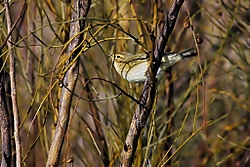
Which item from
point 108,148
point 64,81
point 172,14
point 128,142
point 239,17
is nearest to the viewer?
point 172,14

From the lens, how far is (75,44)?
2.09 meters

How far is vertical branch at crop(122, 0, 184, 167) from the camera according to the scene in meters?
1.72

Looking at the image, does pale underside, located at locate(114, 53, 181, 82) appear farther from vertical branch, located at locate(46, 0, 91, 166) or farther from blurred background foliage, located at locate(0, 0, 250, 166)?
vertical branch, located at locate(46, 0, 91, 166)

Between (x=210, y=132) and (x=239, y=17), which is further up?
(x=239, y=17)

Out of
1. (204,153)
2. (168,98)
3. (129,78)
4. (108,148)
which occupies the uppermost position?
(129,78)

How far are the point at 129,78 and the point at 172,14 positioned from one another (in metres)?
0.93

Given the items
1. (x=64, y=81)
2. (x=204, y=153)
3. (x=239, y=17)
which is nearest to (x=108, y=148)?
(x=64, y=81)

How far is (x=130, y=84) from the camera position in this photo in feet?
9.57

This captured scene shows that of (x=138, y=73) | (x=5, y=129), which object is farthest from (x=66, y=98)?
(x=138, y=73)

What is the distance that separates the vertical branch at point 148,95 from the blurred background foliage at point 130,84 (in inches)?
2.4

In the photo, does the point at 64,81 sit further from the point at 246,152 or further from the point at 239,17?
the point at 246,152

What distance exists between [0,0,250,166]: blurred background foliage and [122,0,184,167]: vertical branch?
0.06 meters

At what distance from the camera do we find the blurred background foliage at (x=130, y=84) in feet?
6.87

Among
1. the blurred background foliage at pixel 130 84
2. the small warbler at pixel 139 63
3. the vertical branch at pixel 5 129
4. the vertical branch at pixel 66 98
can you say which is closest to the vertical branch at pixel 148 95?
the blurred background foliage at pixel 130 84
